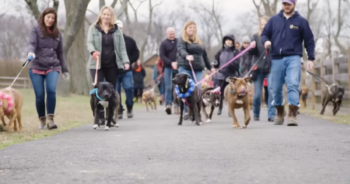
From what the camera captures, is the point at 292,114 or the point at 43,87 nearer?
the point at 43,87

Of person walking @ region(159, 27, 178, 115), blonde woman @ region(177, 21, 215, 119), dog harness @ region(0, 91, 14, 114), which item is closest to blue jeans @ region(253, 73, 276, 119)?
blonde woman @ region(177, 21, 215, 119)

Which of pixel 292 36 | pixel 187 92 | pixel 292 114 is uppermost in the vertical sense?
pixel 292 36

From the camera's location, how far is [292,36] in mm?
9734

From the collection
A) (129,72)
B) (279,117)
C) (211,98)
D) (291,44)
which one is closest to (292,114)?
(279,117)

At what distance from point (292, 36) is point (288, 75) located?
0.66 metres

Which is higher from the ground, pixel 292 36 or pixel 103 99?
pixel 292 36

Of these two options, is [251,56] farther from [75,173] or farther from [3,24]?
[3,24]

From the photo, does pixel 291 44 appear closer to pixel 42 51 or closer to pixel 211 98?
pixel 211 98

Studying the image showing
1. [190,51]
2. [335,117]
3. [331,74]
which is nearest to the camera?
[190,51]

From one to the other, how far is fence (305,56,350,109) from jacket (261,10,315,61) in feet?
14.0

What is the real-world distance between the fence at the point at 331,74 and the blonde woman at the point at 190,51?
3824 millimetres

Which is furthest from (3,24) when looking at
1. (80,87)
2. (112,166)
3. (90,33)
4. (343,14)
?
(112,166)

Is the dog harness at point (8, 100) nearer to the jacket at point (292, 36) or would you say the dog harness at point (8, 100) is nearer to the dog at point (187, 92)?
the dog at point (187, 92)

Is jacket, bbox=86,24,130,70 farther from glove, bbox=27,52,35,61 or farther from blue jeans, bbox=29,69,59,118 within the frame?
glove, bbox=27,52,35,61
